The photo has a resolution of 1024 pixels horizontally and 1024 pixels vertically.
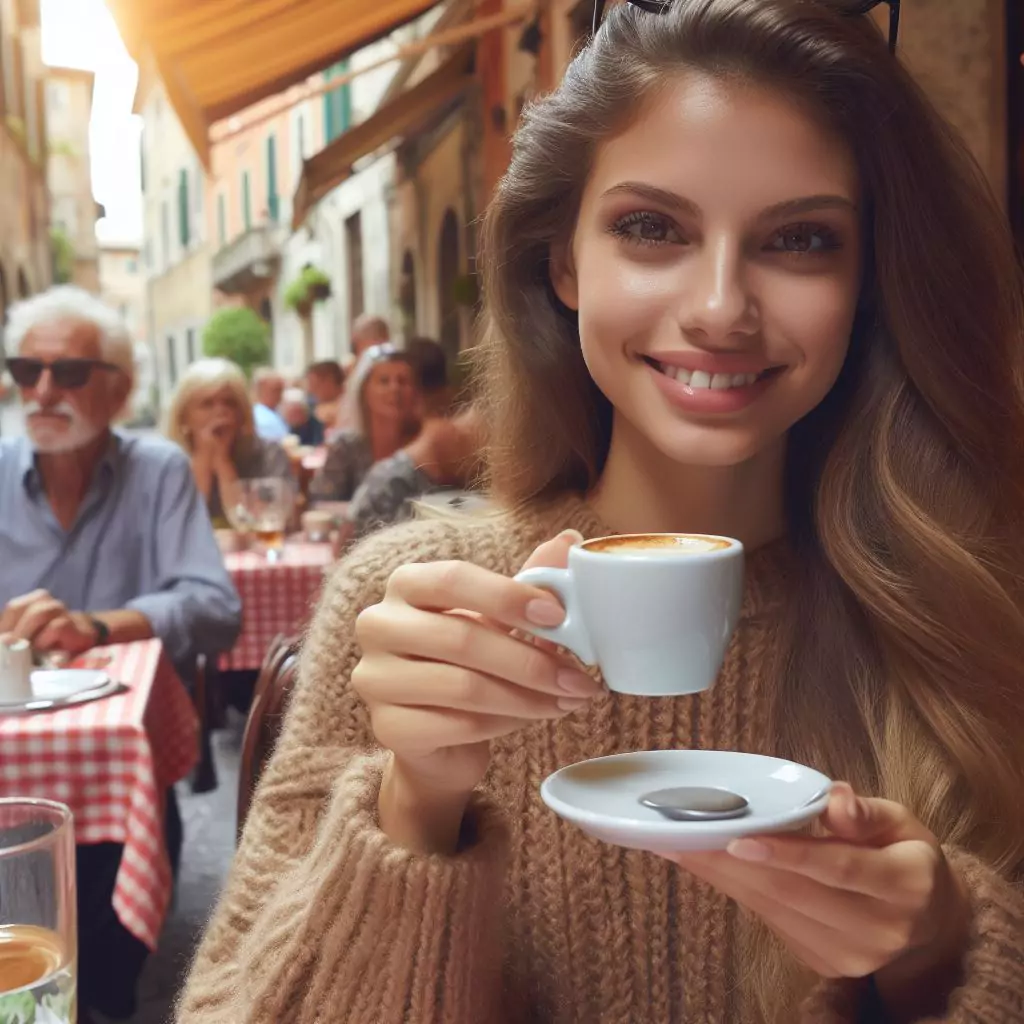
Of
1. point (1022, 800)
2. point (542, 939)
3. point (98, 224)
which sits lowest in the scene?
point (542, 939)

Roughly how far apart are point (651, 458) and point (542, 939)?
476 mm

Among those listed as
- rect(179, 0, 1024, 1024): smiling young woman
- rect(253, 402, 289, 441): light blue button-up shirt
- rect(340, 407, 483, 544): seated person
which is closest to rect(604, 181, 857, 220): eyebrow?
rect(179, 0, 1024, 1024): smiling young woman

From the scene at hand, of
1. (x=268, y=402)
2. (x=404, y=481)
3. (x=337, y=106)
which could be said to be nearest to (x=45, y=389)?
(x=404, y=481)

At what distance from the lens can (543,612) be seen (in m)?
0.68

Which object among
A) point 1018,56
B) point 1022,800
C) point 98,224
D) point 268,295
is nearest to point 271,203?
point 268,295

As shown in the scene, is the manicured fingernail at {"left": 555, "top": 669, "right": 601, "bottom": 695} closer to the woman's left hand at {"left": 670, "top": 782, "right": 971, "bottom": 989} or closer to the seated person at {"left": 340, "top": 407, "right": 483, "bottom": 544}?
the woman's left hand at {"left": 670, "top": 782, "right": 971, "bottom": 989}

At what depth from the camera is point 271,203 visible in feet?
15.6

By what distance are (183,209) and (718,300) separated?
4185 millimetres

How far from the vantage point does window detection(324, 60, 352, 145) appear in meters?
4.56

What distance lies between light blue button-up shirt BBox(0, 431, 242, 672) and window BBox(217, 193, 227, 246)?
195cm

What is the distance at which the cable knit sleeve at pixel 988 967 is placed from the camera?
0.77 m

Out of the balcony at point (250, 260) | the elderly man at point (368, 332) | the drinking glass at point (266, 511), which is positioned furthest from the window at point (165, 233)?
the drinking glass at point (266, 511)

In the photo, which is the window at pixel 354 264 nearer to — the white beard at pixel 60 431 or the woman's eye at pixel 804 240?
the white beard at pixel 60 431

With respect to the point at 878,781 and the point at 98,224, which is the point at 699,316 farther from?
the point at 98,224
